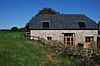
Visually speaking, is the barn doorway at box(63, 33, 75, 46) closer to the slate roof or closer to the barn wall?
the barn wall

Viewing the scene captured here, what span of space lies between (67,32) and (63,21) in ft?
8.98

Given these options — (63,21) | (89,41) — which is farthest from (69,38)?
(63,21)

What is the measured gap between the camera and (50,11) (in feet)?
182

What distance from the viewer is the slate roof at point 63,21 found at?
117 ft

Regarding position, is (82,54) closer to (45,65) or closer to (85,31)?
(45,65)

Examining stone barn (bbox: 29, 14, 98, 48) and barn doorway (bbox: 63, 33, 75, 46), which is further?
barn doorway (bbox: 63, 33, 75, 46)

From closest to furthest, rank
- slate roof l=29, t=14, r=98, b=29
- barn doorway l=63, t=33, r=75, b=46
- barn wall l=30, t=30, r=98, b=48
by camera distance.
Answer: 1. barn wall l=30, t=30, r=98, b=48
2. barn doorway l=63, t=33, r=75, b=46
3. slate roof l=29, t=14, r=98, b=29

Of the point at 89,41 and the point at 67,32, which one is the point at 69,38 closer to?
the point at 67,32

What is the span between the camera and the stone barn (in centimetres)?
3512

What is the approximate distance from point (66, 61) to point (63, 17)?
22775mm

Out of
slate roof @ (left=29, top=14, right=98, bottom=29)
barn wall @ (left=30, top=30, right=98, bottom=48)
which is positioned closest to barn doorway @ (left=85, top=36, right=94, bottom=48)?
barn wall @ (left=30, top=30, right=98, bottom=48)

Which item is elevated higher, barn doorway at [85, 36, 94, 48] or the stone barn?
the stone barn

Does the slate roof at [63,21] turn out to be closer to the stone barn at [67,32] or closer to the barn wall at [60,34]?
the stone barn at [67,32]

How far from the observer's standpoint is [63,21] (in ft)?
123
